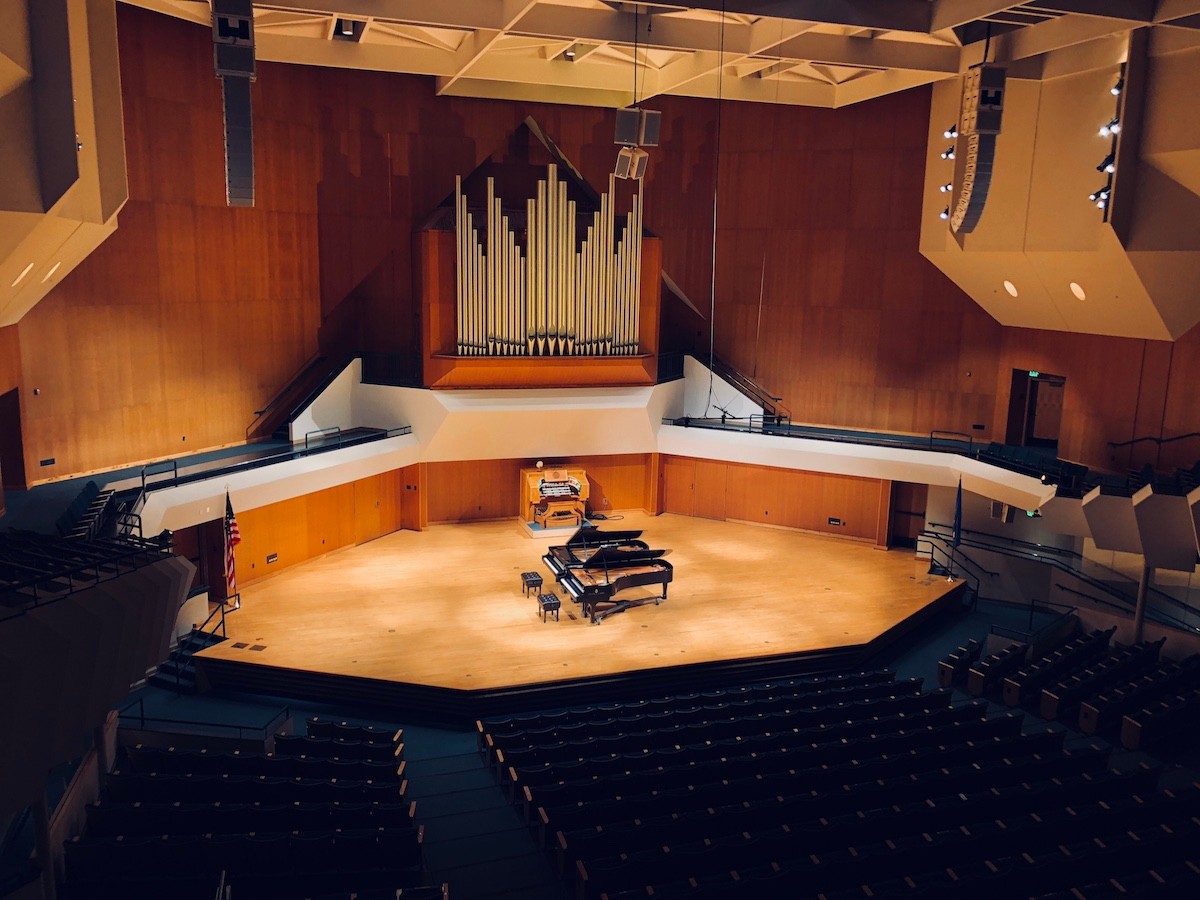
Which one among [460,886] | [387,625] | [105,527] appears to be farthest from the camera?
[387,625]

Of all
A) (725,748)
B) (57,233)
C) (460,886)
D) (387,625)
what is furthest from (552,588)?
(57,233)

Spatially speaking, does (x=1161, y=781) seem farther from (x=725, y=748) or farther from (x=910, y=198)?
(x=910, y=198)

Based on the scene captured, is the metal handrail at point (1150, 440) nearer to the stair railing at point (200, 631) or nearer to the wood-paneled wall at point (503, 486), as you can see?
the wood-paneled wall at point (503, 486)

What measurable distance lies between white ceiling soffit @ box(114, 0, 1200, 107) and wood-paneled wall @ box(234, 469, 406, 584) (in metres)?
6.40

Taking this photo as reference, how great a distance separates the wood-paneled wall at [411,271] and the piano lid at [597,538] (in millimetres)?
4937

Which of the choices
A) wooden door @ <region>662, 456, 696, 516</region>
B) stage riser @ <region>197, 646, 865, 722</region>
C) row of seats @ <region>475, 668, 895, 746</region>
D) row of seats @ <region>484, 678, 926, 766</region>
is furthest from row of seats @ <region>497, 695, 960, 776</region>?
wooden door @ <region>662, 456, 696, 516</region>

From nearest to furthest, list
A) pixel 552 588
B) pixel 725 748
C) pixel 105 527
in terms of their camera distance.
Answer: pixel 725 748 < pixel 105 527 < pixel 552 588

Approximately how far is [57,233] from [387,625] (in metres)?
5.86

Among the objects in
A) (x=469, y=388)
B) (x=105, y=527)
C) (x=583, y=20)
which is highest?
(x=583, y=20)

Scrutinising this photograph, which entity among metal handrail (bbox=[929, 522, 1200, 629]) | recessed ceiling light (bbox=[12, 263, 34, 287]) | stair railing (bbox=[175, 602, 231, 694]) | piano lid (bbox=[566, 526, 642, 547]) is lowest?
stair railing (bbox=[175, 602, 231, 694])

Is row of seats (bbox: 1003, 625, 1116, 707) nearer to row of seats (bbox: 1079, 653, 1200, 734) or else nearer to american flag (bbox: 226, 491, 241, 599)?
row of seats (bbox: 1079, 653, 1200, 734)

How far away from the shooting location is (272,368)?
47.1 feet

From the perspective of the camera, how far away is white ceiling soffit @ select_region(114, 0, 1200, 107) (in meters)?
10.6

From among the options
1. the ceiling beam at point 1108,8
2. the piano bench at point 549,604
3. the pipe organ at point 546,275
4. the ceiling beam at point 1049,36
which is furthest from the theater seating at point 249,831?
the ceiling beam at point 1049,36
